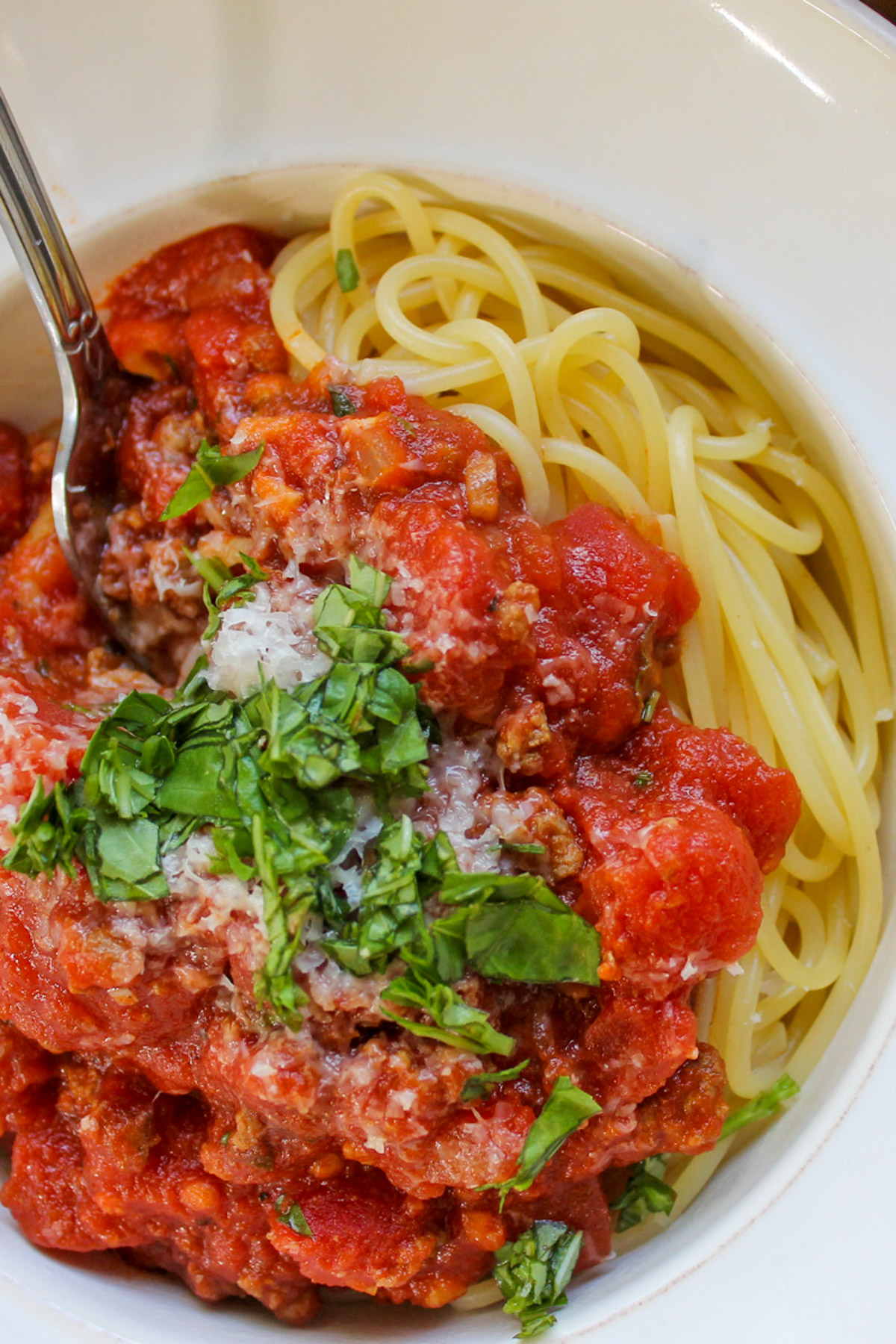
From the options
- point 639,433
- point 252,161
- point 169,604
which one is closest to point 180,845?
point 169,604

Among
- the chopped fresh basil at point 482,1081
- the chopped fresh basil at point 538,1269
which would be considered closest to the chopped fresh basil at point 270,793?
the chopped fresh basil at point 482,1081

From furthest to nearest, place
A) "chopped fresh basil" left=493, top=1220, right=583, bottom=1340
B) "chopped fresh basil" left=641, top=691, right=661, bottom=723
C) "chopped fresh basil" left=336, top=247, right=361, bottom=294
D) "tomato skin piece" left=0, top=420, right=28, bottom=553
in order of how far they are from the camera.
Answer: "tomato skin piece" left=0, top=420, right=28, bottom=553
"chopped fresh basil" left=336, top=247, right=361, bottom=294
"chopped fresh basil" left=641, top=691, right=661, bottom=723
"chopped fresh basil" left=493, top=1220, right=583, bottom=1340

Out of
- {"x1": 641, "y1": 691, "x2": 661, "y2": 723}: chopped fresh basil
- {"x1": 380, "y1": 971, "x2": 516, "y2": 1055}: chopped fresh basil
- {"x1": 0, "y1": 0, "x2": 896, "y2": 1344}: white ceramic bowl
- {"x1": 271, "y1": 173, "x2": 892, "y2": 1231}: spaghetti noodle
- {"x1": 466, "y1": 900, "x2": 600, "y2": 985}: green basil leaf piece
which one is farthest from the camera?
{"x1": 271, "y1": 173, "x2": 892, "y2": 1231}: spaghetti noodle

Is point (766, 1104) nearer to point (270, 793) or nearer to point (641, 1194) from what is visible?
point (641, 1194)

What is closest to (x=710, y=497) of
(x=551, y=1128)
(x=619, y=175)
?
(x=619, y=175)

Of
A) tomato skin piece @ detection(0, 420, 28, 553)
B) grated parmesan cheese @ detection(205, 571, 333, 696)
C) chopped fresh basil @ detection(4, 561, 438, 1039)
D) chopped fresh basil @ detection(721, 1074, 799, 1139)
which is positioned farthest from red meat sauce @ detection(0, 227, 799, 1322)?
tomato skin piece @ detection(0, 420, 28, 553)

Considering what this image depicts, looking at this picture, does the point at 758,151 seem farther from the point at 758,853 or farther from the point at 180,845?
the point at 180,845

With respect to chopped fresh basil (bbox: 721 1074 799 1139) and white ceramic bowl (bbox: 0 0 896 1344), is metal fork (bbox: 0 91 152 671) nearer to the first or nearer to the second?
white ceramic bowl (bbox: 0 0 896 1344)
